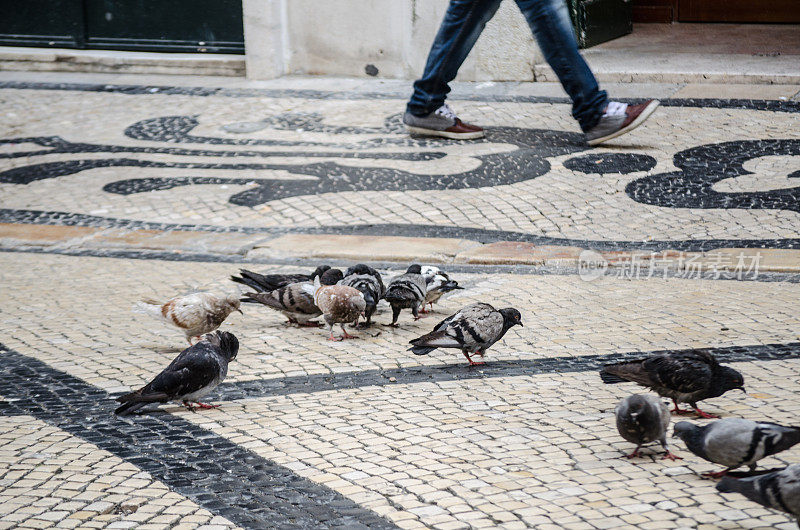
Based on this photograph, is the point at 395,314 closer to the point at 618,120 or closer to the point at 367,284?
the point at 367,284

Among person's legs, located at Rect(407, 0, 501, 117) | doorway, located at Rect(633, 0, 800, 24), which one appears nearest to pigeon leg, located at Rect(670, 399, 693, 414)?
person's legs, located at Rect(407, 0, 501, 117)

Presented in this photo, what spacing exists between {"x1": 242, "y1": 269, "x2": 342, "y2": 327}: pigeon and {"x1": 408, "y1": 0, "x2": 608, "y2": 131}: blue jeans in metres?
3.19

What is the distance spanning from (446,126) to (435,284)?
3.27m

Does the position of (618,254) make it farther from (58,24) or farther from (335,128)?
(58,24)

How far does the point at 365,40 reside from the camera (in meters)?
10.4

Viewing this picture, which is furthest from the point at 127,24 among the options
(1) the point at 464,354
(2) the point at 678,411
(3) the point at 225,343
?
(2) the point at 678,411

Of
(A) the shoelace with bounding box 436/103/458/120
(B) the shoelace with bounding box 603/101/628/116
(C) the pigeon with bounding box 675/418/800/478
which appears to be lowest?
(C) the pigeon with bounding box 675/418/800/478

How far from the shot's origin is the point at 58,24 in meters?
11.6

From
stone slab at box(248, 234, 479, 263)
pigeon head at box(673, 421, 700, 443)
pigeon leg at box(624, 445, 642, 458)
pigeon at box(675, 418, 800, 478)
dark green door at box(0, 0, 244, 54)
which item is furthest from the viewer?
dark green door at box(0, 0, 244, 54)

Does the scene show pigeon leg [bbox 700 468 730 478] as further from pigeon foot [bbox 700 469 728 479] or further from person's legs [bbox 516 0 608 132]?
person's legs [bbox 516 0 608 132]

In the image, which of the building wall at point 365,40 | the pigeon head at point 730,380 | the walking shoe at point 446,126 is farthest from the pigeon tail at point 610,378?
the building wall at point 365,40

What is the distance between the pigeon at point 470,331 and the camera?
433cm

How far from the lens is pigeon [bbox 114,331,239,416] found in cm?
393

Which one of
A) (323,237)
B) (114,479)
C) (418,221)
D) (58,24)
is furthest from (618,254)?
(58,24)
